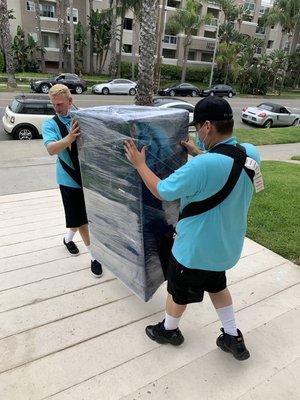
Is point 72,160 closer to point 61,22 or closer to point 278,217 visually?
point 278,217

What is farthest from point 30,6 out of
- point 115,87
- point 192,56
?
point 192,56

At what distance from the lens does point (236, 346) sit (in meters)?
2.30

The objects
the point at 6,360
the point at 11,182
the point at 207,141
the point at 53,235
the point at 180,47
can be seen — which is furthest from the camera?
the point at 180,47

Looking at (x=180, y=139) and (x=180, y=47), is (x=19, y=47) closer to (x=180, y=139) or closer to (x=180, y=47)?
(x=180, y=47)

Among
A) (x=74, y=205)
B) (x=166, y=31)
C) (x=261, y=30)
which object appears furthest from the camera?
(x=261, y=30)

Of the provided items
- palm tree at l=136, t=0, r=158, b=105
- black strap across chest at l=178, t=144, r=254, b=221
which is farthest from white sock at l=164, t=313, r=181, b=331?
palm tree at l=136, t=0, r=158, b=105

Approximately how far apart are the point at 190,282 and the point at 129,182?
715 millimetres

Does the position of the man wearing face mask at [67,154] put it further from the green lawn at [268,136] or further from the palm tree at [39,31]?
the palm tree at [39,31]

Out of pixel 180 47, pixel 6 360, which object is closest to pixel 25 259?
pixel 6 360

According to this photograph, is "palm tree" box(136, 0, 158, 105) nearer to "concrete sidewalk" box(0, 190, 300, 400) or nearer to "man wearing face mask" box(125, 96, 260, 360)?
"concrete sidewalk" box(0, 190, 300, 400)

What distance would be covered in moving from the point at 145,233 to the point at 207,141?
77cm

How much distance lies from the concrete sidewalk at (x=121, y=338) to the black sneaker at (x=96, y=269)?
6cm

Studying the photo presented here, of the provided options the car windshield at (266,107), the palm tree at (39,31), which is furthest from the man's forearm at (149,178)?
the palm tree at (39,31)

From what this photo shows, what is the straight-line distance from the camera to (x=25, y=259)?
11.0 ft
